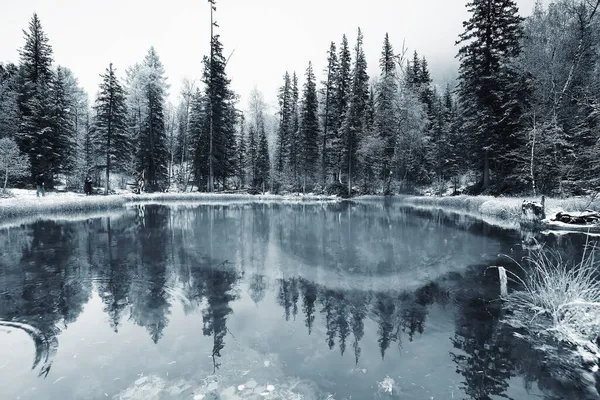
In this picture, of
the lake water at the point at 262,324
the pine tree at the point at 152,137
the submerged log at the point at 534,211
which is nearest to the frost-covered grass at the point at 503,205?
the submerged log at the point at 534,211

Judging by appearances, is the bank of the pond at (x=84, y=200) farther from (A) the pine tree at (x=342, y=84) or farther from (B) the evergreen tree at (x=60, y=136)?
(A) the pine tree at (x=342, y=84)

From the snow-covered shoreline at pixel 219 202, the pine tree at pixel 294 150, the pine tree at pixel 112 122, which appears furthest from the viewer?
the pine tree at pixel 294 150

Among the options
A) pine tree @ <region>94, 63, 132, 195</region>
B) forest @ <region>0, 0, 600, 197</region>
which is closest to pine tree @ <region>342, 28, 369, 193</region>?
forest @ <region>0, 0, 600, 197</region>

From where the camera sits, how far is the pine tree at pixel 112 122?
35.8m

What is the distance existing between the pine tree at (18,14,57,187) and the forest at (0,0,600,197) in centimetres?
14

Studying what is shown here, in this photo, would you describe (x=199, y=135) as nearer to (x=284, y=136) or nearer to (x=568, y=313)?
(x=284, y=136)

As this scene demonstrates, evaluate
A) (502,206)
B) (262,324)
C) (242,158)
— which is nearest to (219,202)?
(242,158)

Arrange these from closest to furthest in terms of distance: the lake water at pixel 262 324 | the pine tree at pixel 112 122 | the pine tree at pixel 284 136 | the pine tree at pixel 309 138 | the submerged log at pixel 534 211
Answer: the lake water at pixel 262 324 < the submerged log at pixel 534 211 < the pine tree at pixel 112 122 < the pine tree at pixel 309 138 < the pine tree at pixel 284 136

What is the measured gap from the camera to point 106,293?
25.0ft

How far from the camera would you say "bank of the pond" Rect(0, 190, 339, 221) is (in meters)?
20.7

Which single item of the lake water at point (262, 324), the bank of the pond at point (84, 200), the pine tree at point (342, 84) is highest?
the pine tree at point (342, 84)

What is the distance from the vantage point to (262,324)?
6.16m

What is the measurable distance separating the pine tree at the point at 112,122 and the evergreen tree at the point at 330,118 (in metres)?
25.9

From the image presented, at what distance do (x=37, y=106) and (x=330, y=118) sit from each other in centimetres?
3468
